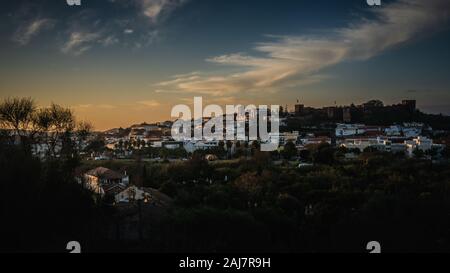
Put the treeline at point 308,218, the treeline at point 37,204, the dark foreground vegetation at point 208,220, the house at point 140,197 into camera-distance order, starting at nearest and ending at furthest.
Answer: the treeline at point 37,204 → the dark foreground vegetation at point 208,220 → the treeline at point 308,218 → the house at point 140,197

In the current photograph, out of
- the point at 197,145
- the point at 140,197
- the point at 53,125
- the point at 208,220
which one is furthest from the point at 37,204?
the point at 197,145

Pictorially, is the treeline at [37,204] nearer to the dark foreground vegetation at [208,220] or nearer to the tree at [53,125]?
the dark foreground vegetation at [208,220]

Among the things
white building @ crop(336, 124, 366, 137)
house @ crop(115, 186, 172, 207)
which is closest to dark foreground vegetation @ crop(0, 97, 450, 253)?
house @ crop(115, 186, 172, 207)

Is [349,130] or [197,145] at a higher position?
[349,130]

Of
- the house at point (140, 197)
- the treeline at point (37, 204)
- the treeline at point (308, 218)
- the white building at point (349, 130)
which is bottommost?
the house at point (140, 197)

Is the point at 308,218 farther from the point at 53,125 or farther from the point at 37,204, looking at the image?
the point at 53,125

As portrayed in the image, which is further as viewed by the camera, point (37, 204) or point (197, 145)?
point (197, 145)

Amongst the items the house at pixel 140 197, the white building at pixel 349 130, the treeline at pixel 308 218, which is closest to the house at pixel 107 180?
the house at pixel 140 197

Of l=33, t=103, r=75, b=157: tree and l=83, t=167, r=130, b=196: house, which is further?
l=83, t=167, r=130, b=196: house

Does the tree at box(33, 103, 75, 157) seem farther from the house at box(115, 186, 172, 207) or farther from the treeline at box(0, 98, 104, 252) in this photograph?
the house at box(115, 186, 172, 207)
